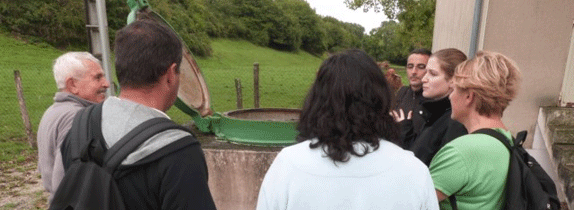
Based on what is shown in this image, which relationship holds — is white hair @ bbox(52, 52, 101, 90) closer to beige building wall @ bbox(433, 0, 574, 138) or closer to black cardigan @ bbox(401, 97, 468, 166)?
black cardigan @ bbox(401, 97, 468, 166)

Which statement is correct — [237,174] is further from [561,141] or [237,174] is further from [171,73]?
[561,141]

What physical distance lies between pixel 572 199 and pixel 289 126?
94.6 inches

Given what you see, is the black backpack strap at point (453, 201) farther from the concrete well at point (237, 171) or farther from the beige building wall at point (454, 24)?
the beige building wall at point (454, 24)

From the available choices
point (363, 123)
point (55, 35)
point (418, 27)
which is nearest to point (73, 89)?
point (363, 123)

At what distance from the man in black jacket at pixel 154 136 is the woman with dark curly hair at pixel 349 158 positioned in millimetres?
278

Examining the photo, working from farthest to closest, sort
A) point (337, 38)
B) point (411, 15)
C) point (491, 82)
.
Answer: point (337, 38), point (411, 15), point (491, 82)

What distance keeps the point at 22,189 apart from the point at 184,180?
16.4 feet

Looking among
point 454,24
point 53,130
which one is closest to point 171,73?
point 53,130

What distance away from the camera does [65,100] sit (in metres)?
2.38

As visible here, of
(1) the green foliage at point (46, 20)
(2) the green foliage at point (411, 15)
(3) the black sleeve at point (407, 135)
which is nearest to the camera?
(3) the black sleeve at point (407, 135)

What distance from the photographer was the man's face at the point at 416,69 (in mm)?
3389

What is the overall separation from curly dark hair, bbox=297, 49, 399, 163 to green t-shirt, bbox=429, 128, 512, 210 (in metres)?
0.38

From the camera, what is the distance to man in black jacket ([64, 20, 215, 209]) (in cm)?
136

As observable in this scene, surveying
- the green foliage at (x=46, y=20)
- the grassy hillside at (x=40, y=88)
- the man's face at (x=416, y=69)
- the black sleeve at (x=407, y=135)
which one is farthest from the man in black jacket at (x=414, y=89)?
the green foliage at (x=46, y=20)
